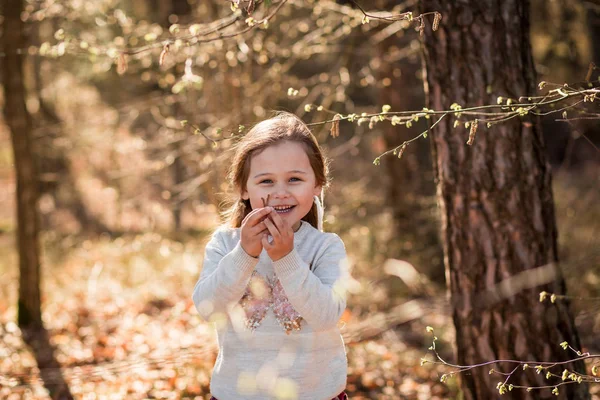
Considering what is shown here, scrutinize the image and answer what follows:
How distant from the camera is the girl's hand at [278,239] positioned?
2.11 metres

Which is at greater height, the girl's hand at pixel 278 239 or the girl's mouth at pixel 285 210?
the girl's mouth at pixel 285 210

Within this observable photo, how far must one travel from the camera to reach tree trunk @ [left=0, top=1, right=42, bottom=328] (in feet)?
21.0

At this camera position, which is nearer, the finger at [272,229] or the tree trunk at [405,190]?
the finger at [272,229]

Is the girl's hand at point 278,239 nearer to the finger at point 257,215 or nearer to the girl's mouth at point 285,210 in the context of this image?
the finger at point 257,215

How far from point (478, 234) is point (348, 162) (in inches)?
518

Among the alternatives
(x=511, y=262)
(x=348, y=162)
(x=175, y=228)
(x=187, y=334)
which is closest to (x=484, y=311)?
(x=511, y=262)

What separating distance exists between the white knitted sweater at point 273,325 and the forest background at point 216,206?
0.39 m

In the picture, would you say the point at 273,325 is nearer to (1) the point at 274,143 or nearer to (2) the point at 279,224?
(2) the point at 279,224

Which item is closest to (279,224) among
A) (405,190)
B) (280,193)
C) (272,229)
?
(272,229)

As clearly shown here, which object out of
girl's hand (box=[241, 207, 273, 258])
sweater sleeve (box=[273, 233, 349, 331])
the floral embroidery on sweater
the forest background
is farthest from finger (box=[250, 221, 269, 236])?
the forest background

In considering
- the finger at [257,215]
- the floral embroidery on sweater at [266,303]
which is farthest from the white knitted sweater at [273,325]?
the finger at [257,215]

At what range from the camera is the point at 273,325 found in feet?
7.55

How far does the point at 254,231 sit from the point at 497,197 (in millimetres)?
1607

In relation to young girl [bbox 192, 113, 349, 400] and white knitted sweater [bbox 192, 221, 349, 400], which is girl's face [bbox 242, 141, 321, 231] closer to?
young girl [bbox 192, 113, 349, 400]
